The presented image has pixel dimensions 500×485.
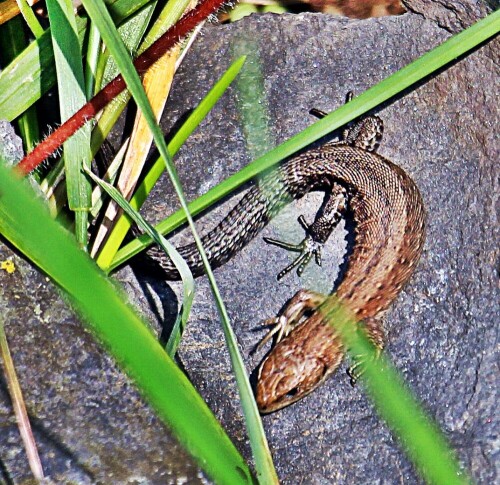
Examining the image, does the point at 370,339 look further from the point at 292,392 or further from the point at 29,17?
the point at 29,17

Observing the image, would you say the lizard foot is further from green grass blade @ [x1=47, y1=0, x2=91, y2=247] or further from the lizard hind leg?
green grass blade @ [x1=47, y1=0, x2=91, y2=247]

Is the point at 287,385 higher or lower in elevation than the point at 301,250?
lower

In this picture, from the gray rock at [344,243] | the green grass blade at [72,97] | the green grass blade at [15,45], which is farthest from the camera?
the green grass blade at [15,45]

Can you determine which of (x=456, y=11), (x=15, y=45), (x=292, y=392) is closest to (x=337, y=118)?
(x=292, y=392)

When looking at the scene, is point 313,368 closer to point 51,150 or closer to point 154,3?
point 51,150

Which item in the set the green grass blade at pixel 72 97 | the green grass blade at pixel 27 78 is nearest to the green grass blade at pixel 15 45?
the green grass blade at pixel 27 78

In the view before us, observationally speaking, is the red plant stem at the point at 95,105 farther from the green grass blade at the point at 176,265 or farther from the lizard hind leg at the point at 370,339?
the lizard hind leg at the point at 370,339
